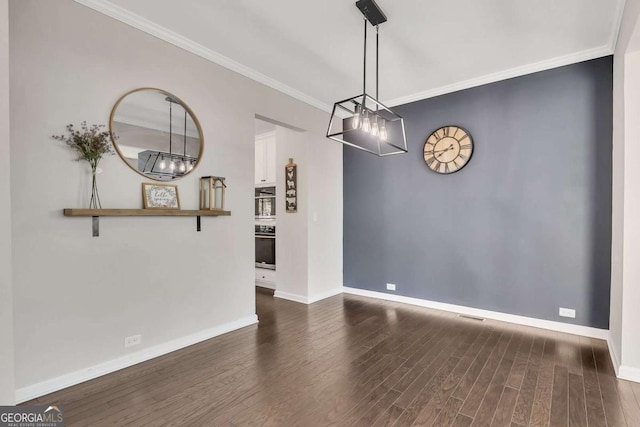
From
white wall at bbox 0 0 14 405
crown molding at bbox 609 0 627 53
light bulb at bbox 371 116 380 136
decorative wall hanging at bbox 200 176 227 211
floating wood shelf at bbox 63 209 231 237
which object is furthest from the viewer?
decorative wall hanging at bbox 200 176 227 211

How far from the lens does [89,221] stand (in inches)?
92.0

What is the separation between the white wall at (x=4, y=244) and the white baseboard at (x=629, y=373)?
397 cm

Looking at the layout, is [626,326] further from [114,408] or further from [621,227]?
[114,408]

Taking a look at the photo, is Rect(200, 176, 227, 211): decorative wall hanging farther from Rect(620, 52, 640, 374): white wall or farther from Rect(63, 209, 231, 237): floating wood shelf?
Rect(620, 52, 640, 374): white wall

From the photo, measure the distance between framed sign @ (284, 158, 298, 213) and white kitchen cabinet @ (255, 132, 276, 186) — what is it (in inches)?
31.8

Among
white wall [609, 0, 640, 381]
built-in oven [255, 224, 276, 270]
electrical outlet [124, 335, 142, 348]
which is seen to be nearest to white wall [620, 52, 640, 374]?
white wall [609, 0, 640, 381]

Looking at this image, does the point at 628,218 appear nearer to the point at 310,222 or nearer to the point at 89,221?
the point at 310,222

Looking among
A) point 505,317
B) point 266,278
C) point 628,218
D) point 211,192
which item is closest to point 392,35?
point 211,192

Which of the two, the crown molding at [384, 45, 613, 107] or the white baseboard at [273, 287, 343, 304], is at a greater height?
the crown molding at [384, 45, 613, 107]

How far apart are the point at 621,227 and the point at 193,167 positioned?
12.0 feet

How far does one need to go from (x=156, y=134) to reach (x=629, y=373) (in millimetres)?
4218

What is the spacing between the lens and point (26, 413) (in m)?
1.83

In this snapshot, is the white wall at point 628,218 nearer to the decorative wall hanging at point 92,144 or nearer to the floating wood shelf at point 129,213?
the floating wood shelf at point 129,213

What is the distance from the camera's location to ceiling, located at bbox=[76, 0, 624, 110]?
2.45 m
